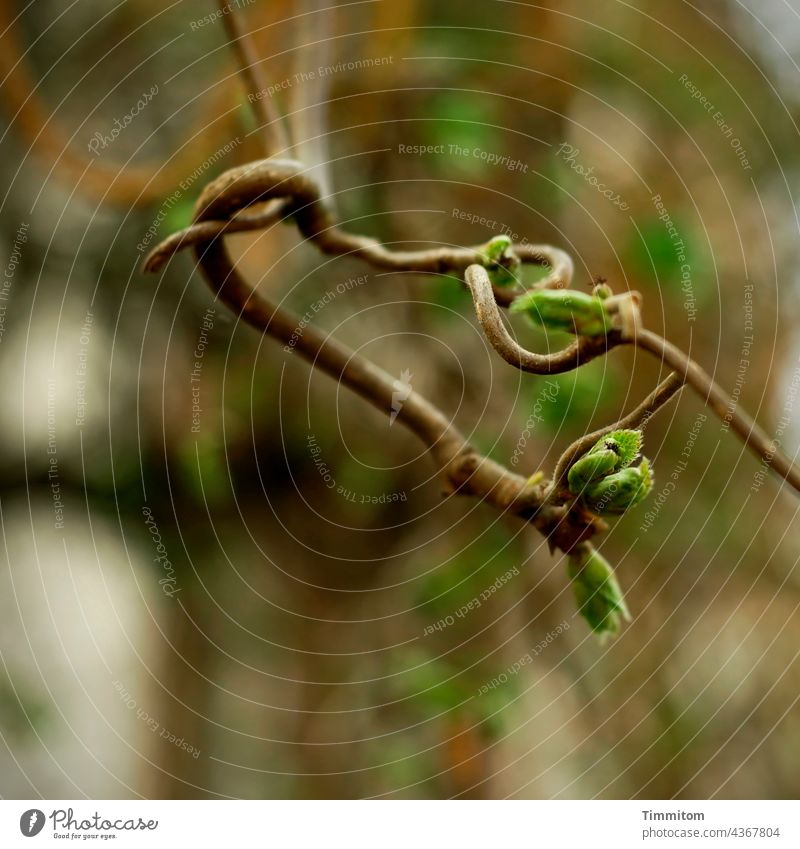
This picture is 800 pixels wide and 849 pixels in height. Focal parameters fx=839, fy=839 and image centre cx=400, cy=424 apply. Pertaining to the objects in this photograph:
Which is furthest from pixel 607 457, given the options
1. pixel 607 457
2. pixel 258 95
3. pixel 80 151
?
pixel 80 151

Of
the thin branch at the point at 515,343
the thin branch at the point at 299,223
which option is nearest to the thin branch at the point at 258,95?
the thin branch at the point at 299,223

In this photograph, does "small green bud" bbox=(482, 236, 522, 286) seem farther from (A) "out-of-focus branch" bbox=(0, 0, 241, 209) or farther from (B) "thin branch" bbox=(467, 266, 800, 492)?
(A) "out-of-focus branch" bbox=(0, 0, 241, 209)

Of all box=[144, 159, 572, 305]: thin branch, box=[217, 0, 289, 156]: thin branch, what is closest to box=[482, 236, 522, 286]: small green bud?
box=[144, 159, 572, 305]: thin branch

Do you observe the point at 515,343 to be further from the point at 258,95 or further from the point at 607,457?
the point at 258,95

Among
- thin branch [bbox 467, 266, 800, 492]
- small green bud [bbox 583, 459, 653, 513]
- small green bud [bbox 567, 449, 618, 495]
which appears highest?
thin branch [bbox 467, 266, 800, 492]

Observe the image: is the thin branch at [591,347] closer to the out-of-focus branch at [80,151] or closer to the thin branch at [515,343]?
the thin branch at [515,343]

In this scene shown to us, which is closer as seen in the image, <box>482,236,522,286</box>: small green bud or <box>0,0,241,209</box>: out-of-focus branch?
<box>482,236,522,286</box>: small green bud
